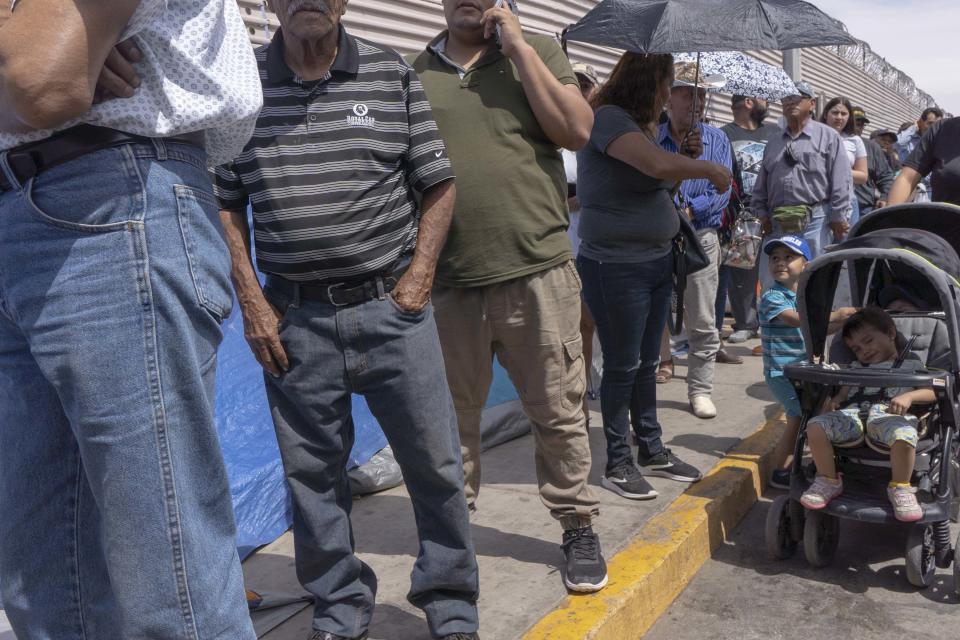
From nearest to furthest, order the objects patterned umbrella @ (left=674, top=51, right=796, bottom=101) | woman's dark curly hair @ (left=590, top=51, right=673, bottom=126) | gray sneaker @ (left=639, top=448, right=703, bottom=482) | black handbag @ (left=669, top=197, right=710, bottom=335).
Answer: woman's dark curly hair @ (left=590, top=51, right=673, bottom=126)
black handbag @ (left=669, top=197, right=710, bottom=335)
gray sneaker @ (left=639, top=448, right=703, bottom=482)
patterned umbrella @ (left=674, top=51, right=796, bottom=101)

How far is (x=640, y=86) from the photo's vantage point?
4.12 metres

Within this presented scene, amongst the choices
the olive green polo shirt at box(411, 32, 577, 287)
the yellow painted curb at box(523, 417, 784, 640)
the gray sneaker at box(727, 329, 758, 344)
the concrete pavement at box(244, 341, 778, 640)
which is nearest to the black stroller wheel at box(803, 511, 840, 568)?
the yellow painted curb at box(523, 417, 784, 640)

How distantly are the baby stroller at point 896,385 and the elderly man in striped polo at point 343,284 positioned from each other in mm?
1775

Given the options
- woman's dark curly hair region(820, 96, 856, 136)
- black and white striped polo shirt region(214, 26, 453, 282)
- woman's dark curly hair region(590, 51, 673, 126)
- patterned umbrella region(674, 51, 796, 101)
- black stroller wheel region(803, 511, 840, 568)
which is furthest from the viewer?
woman's dark curly hair region(820, 96, 856, 136)

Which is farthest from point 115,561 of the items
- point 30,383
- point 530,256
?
point 530,256

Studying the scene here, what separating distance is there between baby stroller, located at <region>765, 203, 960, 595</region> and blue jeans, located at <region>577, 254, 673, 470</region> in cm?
66

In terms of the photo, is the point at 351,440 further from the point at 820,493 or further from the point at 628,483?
the point at 820,493

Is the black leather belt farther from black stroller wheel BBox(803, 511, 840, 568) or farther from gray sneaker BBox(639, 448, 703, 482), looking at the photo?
gray sneaker BBox(639, 448, 703, 482)

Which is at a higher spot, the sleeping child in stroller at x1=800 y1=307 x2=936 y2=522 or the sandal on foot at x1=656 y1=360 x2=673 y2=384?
the sleeping child in stroller at x1=800 y1=307 x2=936 y2=522

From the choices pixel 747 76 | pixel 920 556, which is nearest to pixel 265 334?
pixel 920 556

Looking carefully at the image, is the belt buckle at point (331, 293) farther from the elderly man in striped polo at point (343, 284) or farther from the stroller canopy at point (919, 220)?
the stroller canopy at point (919, 220)

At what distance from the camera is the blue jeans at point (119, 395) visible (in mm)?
1591

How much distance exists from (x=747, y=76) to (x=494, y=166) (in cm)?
526

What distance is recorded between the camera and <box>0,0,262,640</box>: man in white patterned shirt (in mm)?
1580
